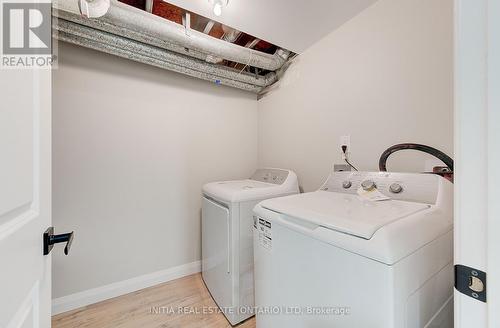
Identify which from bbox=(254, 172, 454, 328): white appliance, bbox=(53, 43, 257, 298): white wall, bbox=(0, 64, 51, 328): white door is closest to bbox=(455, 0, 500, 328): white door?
bbox=(254, 172, 454, 328): white appliance

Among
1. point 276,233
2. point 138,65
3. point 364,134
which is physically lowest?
point 276,233

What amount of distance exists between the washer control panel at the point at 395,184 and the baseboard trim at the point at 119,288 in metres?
1.67

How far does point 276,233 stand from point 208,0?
1.46m

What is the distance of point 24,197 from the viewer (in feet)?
1.65

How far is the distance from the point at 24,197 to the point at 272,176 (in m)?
1.58

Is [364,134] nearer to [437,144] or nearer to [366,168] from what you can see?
[366,168]

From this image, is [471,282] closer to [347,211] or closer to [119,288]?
[347,211]

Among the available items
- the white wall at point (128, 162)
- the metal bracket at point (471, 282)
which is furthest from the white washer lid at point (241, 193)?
the metal bracket at point (471, 282)

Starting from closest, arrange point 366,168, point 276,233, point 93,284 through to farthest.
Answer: point 276,233 < point 366,168 < point 93,284

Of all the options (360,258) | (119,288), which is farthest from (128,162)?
(360,258)

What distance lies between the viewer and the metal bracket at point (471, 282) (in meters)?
0.37

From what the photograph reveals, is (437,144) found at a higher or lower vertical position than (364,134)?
lower

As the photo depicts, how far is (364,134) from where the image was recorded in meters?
1.42

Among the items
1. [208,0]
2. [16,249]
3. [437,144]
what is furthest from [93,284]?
[437,144]
